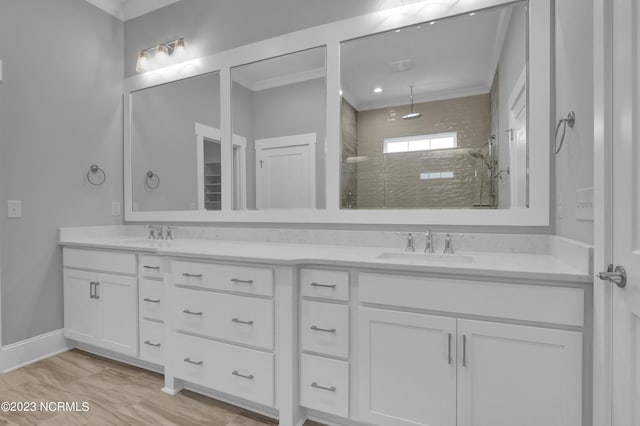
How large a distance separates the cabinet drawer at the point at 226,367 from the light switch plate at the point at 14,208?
1510 mm

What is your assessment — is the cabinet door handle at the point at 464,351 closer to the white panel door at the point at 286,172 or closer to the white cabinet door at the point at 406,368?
the white cabinet door at the point at 406,368

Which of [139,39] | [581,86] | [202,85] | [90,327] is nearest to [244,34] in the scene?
[202,85]

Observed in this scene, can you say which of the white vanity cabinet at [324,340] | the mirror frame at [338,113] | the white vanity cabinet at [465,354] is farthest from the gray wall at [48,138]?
the white vanity cabinet at [465,354]

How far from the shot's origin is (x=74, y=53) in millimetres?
2662

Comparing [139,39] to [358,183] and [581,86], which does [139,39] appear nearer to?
[358,183]

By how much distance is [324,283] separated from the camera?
1.59 metres

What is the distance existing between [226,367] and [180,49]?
8.00ft

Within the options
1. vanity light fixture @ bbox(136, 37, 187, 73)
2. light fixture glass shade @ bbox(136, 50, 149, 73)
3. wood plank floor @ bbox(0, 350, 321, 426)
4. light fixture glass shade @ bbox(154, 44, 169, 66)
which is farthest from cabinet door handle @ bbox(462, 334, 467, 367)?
light fixture glass shade @ bbox(136, 50, 149, 73)

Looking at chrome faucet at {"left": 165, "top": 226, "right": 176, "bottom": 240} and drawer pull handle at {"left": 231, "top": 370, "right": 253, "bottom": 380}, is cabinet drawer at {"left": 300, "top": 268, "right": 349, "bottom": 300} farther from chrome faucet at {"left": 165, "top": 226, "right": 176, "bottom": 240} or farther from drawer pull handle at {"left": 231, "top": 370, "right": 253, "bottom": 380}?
chrome faucet at {"left": 165, "top": 226, "right": 176, "bottom": 240}

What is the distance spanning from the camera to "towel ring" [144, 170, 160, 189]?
9.60 feet

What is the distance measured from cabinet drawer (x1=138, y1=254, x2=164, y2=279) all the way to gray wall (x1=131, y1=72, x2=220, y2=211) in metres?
0.68

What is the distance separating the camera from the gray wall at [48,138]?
2.29m

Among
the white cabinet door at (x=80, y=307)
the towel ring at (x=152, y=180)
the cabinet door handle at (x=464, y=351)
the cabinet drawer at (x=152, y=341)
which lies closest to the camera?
the cabinet door handle at (x=464, y=351)

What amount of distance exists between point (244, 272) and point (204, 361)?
58 centimetres
